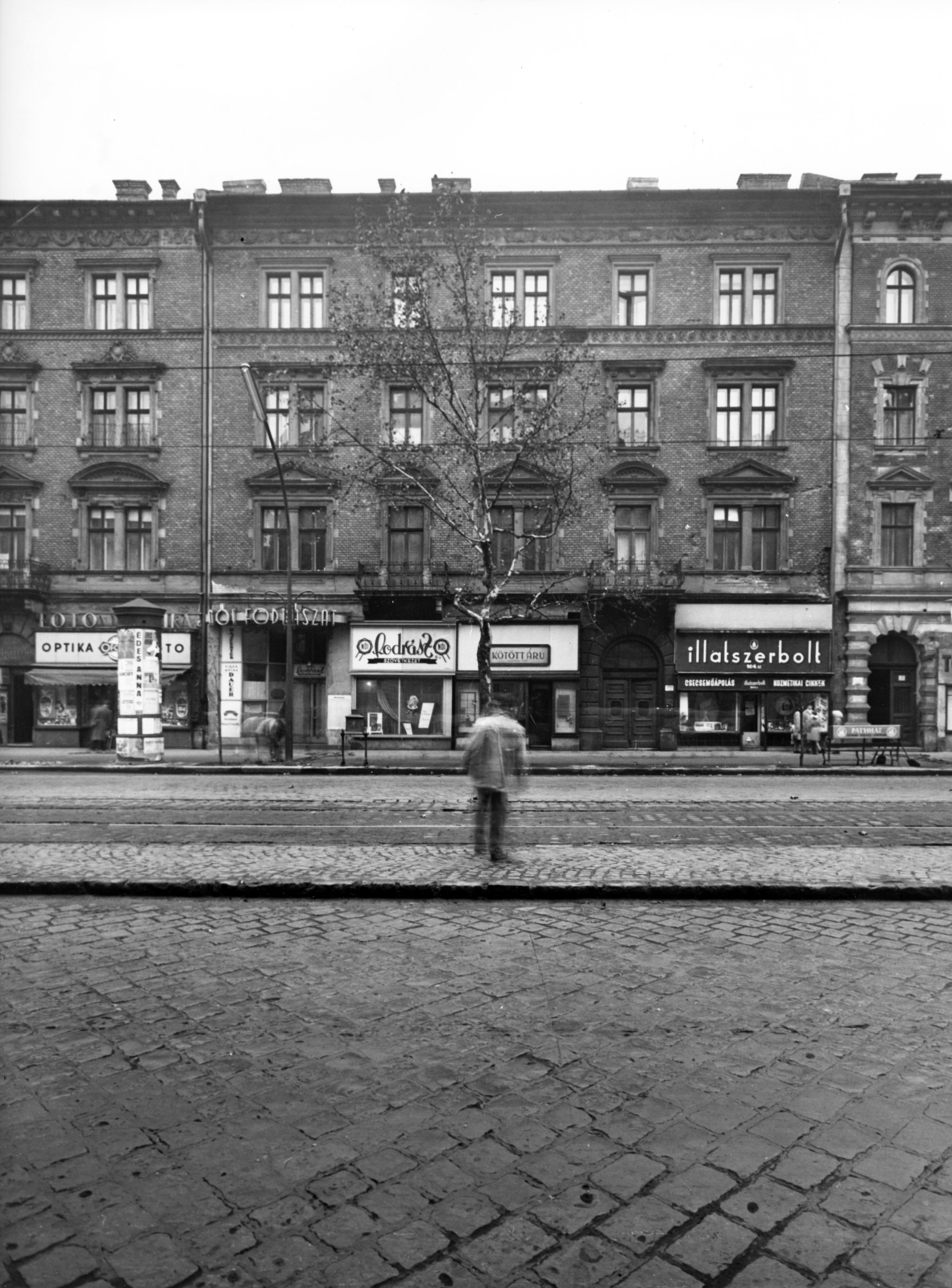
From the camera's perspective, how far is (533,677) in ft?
83.7

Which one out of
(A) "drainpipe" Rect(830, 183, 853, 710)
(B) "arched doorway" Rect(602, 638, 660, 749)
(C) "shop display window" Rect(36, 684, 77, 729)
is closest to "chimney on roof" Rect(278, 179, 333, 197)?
(A) "drainpipe" Rect(830, 183, 853, 710)

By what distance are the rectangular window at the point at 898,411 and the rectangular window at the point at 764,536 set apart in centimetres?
415

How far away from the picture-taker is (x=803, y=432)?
25.3m

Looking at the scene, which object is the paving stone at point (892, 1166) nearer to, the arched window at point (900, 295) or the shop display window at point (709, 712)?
the shop display window at point (709, 712)

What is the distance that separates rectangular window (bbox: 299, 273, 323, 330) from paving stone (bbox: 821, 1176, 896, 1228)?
27.0 m

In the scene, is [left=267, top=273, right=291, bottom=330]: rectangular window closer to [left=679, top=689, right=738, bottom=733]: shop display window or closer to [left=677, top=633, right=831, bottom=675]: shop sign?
[left=677, top=633, right=831, bottom=675]: shop sign

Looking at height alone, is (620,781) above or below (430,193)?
below

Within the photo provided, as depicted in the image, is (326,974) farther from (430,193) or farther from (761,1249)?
(430,193)

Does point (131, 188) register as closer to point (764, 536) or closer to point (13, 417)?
point (13, 417)

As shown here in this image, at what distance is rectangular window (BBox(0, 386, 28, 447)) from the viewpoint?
26406mm

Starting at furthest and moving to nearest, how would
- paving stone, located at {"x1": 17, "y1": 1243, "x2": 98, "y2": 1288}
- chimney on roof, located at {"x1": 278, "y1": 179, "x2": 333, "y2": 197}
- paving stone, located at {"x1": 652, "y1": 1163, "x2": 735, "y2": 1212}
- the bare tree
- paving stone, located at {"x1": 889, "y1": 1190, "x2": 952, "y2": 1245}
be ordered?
chimney on roof, located at {"x1": 278, "y1": 179, "x2": 333, "y2": 197} → the bare tree → paving stone, located at {"x1": 652, "y1": 1163, "x2": 735, "y2": 1212} → paving stone, located at {"x1": 889, "y1": 1190, "x2": 952, "y2": 1245} → paving stone, located at {"x1": 17, "y1": 1243, "x2": 98, "y2": 1288}

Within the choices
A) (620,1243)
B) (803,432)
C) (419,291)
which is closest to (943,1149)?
(620,1243)

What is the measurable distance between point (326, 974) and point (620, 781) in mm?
12436

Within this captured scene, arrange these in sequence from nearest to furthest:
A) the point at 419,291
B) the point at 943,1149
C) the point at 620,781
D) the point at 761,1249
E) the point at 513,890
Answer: the point at 761,1249 → the point at 943,1149 → the point at 513,890 → the point at 620,781 → the point at 419,291
